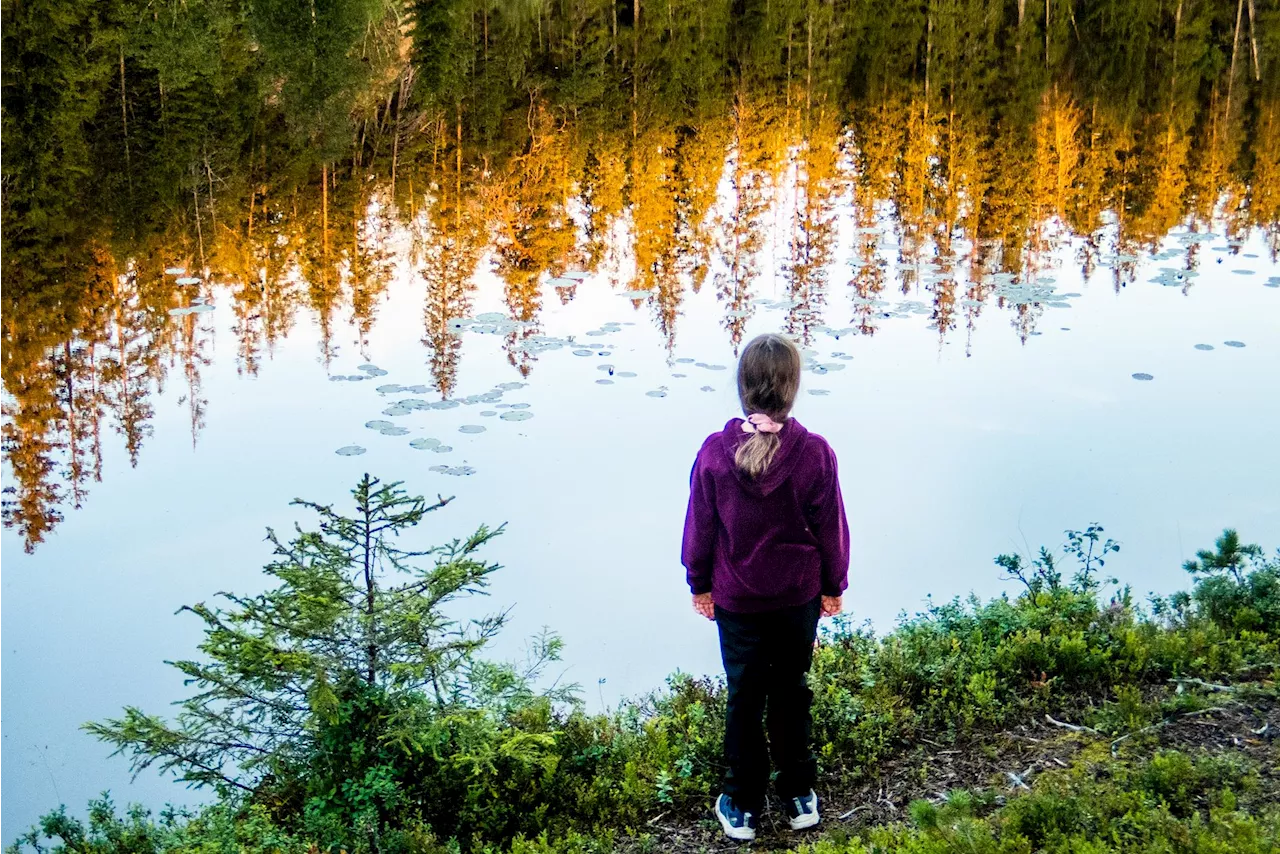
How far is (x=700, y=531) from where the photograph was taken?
4363mm

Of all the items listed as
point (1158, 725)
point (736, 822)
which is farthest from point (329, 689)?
point (1158, 725)

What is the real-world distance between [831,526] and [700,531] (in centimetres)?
51

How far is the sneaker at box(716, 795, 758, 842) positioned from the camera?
4.45 m

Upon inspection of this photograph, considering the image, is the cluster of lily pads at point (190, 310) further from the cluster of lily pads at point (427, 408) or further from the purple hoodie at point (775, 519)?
the purple hoodie at point (775, 519)

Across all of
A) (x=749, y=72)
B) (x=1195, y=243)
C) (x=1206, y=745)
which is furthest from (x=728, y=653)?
(x=749, y=72)

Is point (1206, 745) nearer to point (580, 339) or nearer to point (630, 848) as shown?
point (630, 848)

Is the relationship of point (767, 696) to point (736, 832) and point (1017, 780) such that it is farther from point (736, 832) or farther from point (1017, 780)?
point (1017, 780)

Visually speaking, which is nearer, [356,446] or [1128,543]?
[1128,543]

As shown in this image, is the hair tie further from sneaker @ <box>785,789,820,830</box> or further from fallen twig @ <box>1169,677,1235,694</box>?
fallen twig @ <box>1169,677,1235,694</box>

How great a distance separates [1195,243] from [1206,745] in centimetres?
1174

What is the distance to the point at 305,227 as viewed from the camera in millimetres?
13719

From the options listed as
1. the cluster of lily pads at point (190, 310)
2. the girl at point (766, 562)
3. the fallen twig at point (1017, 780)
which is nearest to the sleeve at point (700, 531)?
A: the girl at point (766, 562)

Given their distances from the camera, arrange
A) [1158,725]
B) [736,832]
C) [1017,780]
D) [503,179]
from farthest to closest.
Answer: [503,179]
[1158,725]
[1017,780]
[736,832]

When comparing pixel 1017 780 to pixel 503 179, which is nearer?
pixel 1017 780
